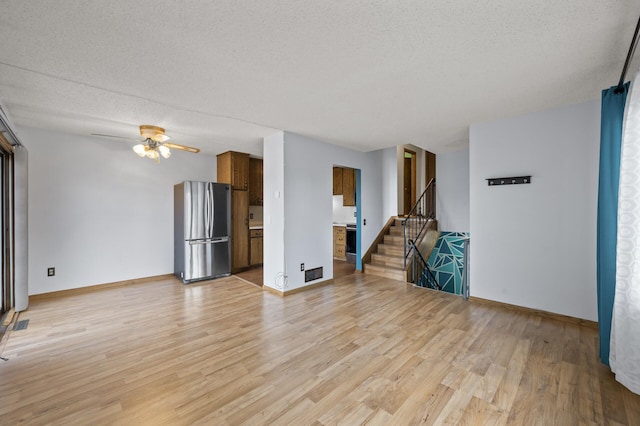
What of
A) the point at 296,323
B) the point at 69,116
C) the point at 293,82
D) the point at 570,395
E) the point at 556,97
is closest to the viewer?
A: the point at 570,395

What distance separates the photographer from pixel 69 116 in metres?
3.41

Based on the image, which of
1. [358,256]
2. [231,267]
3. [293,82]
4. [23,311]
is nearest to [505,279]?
[358,256]

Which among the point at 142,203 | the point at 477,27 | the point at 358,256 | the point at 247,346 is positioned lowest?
the point at 247,346

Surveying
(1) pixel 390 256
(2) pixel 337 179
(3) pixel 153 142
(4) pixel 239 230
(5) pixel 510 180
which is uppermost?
(3) pixel 153 142

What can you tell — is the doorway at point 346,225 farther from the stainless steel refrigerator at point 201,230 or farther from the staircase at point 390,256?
the stainless steel refrigerator at point 201,230

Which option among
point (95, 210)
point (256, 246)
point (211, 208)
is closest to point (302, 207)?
point (211, 208)

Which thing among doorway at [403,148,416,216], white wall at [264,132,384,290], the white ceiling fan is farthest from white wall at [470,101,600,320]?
the white ceiling fan

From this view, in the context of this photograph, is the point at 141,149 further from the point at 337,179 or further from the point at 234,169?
the point at 337,179

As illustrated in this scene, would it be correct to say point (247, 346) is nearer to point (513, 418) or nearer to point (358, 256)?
point (513, 418)

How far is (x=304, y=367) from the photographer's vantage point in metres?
2.27

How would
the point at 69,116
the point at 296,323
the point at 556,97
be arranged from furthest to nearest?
the point at 69,116
the point at 296,323
the point at 556,97

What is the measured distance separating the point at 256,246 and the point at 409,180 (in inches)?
189

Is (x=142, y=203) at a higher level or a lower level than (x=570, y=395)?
higher

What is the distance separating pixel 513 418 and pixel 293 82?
10.0 feet
